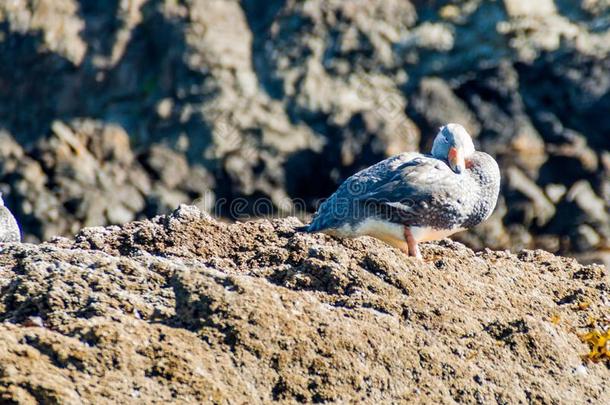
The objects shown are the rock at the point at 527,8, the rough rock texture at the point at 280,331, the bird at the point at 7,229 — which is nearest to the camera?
the rough rock texture at the point at 280,331

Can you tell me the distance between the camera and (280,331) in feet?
18.4

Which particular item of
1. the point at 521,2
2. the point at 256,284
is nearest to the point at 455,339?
the point at 256,284

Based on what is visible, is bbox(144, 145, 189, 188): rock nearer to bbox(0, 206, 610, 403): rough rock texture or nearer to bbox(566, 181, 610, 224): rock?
bbox(566, 181, 610, 224): rock

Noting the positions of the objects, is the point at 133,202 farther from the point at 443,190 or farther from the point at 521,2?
the point at 443,190

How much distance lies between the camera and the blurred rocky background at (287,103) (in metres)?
18.6

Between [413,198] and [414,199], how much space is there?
12mm

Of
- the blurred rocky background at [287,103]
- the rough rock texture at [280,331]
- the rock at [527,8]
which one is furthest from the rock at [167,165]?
the rough rock texture at [280,331]

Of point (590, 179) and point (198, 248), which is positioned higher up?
point (198, 248)

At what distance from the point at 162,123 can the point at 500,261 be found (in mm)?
12323

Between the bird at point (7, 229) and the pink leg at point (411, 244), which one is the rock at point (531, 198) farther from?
the bird at point (7, 229)

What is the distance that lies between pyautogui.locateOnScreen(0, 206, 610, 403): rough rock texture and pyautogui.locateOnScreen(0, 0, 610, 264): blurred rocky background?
37.7ft

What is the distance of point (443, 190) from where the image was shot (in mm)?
8375

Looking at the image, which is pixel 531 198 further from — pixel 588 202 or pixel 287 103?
pixel 287 103

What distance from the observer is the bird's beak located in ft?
28.3
